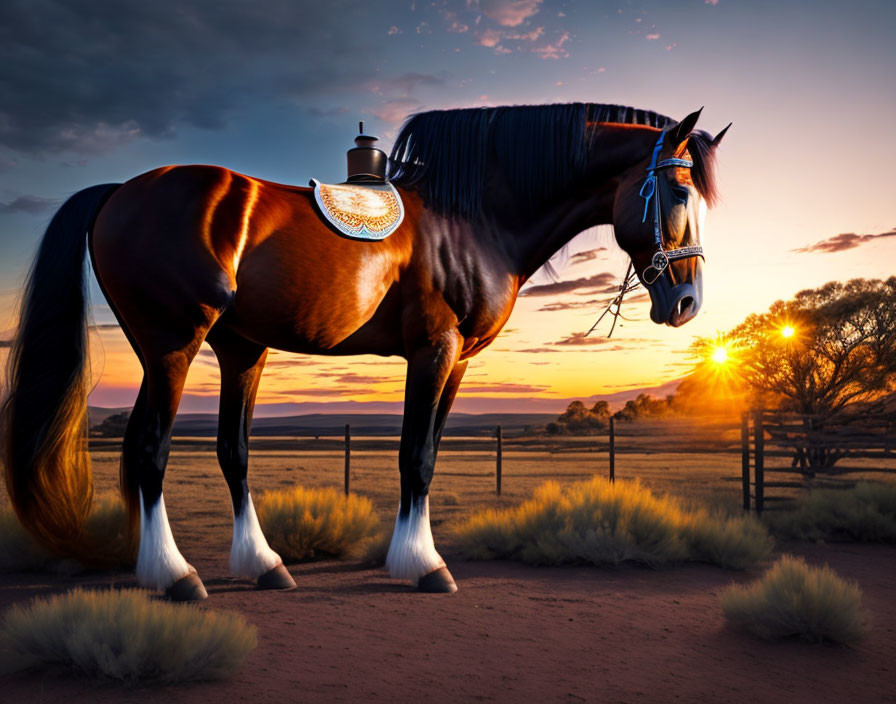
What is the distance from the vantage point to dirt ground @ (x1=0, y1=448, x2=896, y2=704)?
3.29 m

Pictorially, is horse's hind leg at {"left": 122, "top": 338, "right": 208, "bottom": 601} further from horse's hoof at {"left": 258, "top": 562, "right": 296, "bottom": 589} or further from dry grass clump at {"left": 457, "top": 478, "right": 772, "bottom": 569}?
dry grass clump at {"left": 457, "top": 478, "right": 772, "bottom": 569}

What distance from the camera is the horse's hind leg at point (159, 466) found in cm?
430

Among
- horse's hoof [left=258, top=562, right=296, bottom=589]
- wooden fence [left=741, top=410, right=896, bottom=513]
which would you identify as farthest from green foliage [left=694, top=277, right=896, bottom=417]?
horse's hoof [left=258, top=562, right=296, bottom=589]

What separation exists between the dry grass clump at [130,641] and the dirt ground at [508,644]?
0.08m

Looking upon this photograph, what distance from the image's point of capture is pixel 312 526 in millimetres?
6527

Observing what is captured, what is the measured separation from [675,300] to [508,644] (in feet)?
8.61

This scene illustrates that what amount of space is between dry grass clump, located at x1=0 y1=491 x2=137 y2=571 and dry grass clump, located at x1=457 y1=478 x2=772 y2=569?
318 centimetres

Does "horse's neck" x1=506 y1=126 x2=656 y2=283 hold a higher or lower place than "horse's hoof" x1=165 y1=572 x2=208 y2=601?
higher

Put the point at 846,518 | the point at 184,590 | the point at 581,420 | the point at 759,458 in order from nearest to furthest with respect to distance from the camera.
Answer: the point at 184,590 < the point at 846,518 < the point at 759,458 < the point at 581,420

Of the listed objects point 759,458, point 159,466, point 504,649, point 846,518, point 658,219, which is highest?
point 658,219

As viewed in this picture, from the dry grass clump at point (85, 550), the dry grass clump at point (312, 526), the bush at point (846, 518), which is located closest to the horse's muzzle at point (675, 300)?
the dry grass clump at point (312, 526)

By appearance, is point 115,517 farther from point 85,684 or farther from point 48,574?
point 85,684

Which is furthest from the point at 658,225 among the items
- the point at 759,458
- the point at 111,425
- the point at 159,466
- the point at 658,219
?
the point at 111,425

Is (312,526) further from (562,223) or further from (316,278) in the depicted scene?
(562,223)
